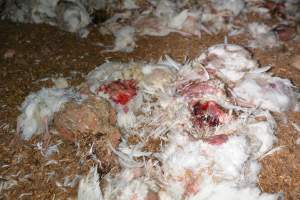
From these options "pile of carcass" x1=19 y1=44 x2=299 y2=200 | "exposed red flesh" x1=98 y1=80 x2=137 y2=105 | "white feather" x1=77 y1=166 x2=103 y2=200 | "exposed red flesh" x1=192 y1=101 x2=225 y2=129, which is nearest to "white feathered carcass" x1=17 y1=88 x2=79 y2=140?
"pile of carcass" x1=19 y1=44 x2=299 y2=200

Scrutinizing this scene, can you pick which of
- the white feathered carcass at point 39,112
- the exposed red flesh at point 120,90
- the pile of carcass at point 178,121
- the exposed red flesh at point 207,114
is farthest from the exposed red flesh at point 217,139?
the white feathered carcass at point 39,112

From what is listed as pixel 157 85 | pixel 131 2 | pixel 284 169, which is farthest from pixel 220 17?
pixel 284 169

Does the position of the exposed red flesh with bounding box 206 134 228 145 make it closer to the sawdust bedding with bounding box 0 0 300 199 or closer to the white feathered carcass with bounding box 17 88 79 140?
the sawdust bedding with bounding box 0 0 300 199

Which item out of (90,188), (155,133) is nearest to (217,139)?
(155,133)

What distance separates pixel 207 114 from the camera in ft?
9.98

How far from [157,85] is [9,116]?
136 cm

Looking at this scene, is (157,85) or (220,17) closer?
(157,85)

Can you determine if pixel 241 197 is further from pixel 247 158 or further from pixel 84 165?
pixel 84 165

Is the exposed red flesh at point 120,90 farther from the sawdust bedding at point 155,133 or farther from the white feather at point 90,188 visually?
the white feather at point 90,188

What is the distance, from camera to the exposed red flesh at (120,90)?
3270 millimetres

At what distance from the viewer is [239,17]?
4.61 metres

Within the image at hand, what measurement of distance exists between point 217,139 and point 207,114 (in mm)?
314

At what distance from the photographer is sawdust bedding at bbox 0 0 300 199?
269 cm

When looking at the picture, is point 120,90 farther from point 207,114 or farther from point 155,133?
point 207,114
